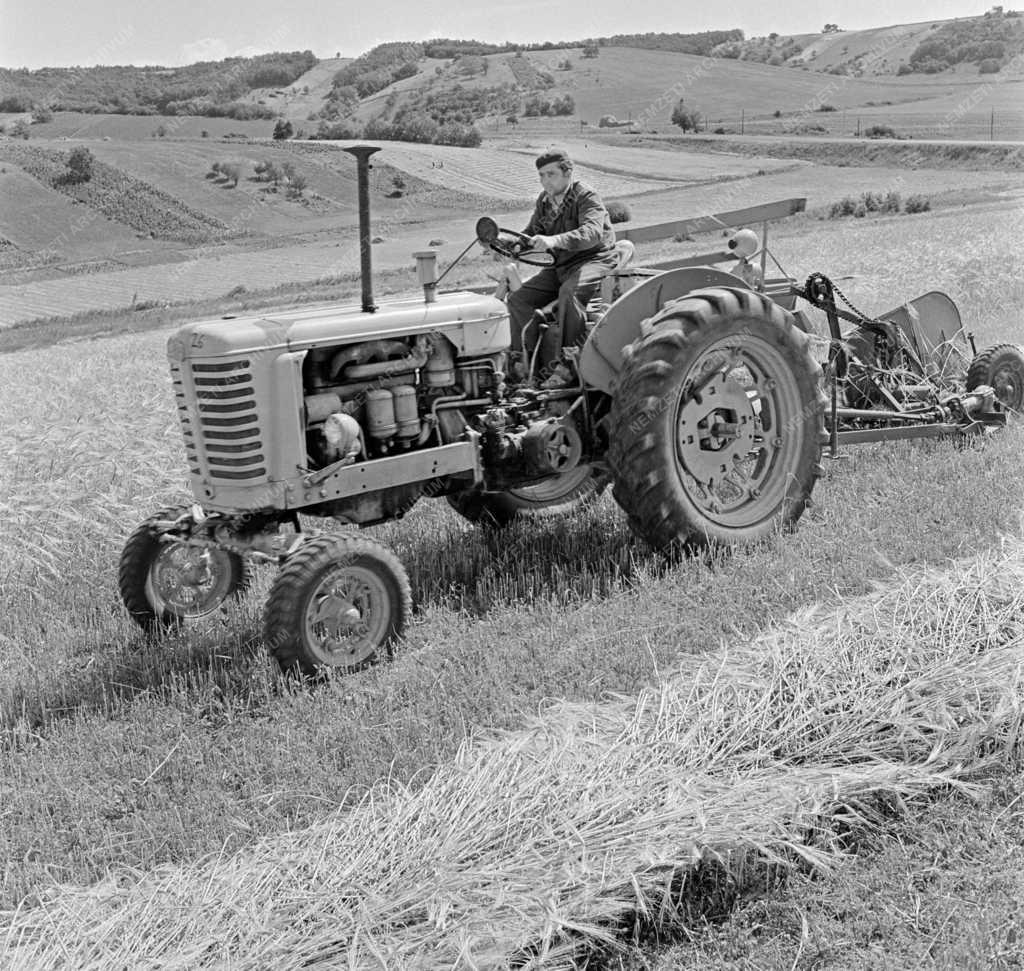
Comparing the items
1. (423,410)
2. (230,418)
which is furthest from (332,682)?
(423,410)

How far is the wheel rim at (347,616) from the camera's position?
4391 mm

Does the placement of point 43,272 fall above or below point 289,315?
below

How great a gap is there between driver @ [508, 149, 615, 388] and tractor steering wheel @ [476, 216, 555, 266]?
6.7 inches

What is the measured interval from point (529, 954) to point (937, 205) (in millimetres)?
27789

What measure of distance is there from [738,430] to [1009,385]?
2867mm

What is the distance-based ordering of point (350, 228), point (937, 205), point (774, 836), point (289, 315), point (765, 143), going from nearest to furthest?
1. point (774, 836)
2. point (289, 315)
3. point (937, 205)
4. point (350, 228)
5. point (765, 143)

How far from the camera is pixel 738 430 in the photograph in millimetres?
5777

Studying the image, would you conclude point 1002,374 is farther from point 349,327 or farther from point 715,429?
point 349,327

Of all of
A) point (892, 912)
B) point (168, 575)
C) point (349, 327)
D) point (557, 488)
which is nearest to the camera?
point (892, 912)

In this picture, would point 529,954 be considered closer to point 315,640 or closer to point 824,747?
point 824,747

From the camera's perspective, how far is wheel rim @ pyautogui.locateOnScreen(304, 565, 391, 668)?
4391mm

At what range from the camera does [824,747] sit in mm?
3445

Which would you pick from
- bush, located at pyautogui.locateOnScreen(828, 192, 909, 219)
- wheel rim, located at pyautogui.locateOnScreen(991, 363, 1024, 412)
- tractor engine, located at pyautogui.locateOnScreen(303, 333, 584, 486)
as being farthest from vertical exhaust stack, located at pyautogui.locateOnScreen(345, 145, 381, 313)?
bush, located at pyautogui.locateOnScreen(828, 192, 909, 219)

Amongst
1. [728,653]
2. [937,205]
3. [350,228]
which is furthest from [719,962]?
[350,228]
